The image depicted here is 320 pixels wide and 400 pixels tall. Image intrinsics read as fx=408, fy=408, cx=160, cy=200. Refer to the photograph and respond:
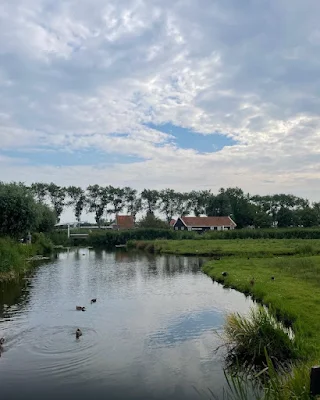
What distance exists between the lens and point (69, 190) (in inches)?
5118

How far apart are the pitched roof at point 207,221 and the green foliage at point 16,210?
263 ft

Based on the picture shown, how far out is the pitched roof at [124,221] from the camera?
393 ft

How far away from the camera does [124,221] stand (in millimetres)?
122188

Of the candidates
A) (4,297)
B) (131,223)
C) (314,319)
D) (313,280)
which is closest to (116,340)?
(314,319)

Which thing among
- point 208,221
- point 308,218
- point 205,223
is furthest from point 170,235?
point 308,218

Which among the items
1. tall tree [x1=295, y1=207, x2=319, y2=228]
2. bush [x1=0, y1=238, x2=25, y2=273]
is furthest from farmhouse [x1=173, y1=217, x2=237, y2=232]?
bush [x1=0, y1=238, x2=25, y2=273]

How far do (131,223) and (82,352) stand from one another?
4206 inches

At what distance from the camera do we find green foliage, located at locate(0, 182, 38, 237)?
37.9 meters

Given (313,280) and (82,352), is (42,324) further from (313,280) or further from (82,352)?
(313,280)

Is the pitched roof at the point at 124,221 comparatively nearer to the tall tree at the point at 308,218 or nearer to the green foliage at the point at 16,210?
the tall tree at the point at 308,218

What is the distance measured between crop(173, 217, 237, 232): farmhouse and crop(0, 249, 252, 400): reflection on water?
84817 millimetres

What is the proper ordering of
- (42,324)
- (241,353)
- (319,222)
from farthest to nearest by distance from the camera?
(319,222) < (42,324) < (241,353)

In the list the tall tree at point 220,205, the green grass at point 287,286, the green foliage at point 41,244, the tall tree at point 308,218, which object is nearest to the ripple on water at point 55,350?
the green grass at point 287,286

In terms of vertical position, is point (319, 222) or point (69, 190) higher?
point (69, 190)
